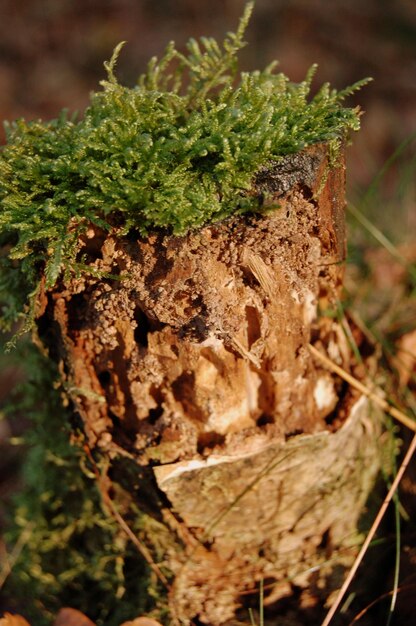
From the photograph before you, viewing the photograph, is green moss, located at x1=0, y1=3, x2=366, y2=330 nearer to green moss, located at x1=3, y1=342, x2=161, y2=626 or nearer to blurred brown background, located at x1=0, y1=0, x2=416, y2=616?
green moss, located at x1=3, y1=342, x2=161, y2=626

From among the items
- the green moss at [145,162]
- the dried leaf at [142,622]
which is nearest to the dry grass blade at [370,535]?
the dried leaf at [142,622]

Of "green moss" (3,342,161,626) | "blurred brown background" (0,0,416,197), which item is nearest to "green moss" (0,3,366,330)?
"green moss" (3,342,161,626)

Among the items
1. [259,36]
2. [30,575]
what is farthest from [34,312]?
[259,36]

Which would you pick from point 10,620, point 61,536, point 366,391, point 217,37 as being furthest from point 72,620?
point 217,37

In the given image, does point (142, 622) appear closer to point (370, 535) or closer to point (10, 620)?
point (10, 620)

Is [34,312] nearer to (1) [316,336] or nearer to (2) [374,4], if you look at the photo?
(1) [316,336]

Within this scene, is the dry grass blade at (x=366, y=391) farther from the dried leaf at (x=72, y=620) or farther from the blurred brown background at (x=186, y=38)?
the blurred brown background at (x=186, y=38)
